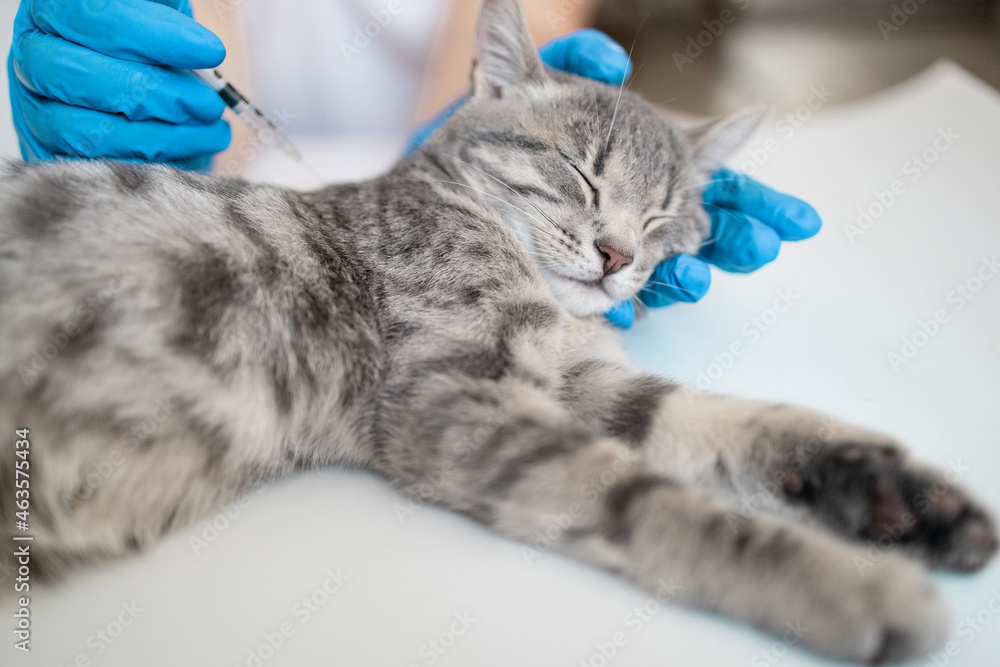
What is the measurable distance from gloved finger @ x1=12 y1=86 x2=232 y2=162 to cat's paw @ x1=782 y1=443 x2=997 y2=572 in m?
1.68

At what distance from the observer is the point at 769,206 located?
1.66m

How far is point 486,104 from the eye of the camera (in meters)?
1.48

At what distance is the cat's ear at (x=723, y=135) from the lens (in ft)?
5.11

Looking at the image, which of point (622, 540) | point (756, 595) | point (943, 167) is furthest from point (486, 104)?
point (943, 167)

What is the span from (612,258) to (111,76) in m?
1.27

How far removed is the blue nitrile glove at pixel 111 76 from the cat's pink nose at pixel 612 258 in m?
1.05

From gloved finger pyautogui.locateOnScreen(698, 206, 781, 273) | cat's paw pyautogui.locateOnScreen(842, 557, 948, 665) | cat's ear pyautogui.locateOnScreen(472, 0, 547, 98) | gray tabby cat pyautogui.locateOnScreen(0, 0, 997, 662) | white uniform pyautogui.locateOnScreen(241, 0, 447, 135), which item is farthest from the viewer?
white uniform pyautogui.locateOnScreen(241, 0, 447, 135)

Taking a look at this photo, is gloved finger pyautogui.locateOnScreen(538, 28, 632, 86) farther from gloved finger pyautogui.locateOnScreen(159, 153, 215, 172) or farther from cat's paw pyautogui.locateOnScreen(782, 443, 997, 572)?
cat's paw pyautogui.locateOnScreen(782, 443, 997, 572)

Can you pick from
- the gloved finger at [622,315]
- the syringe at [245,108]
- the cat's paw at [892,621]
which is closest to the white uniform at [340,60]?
the syringe at [245,108]

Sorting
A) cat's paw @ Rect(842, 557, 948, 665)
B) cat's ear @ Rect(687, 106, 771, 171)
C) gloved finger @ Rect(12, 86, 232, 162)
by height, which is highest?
cat's ear @ Rect(687, 106, 771, 171)

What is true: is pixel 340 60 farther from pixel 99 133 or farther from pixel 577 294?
pixel 577 294

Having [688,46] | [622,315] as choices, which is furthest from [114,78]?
[688,46]

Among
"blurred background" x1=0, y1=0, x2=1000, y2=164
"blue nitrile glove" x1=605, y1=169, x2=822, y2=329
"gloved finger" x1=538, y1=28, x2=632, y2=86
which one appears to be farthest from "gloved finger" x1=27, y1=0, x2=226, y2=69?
"blue nitrile glove" x1=605, y1=169, x2=822, y2=329

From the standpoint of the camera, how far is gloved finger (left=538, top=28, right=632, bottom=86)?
1825 mm
